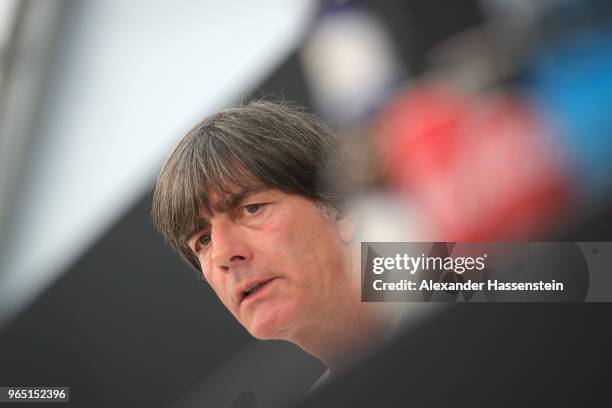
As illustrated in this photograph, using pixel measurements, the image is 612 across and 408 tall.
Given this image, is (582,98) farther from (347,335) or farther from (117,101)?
(117,101)

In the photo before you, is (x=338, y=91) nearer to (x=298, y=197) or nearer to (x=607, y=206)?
(x=298, y=197)

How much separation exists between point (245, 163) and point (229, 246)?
175 mm

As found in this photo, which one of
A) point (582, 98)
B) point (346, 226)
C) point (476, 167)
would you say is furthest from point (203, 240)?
point (582, 98)

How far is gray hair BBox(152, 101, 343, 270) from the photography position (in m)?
1.57

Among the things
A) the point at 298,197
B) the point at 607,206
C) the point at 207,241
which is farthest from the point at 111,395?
the point at 607,206

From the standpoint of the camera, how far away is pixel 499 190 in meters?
1.56

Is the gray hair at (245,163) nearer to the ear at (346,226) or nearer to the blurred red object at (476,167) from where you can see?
the ear at (346,226)

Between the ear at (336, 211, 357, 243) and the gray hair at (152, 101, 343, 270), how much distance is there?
2cm

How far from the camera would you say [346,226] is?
1569 millimetres

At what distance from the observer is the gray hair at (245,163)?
1568 mm

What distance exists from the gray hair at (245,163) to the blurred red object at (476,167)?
5.4 inches

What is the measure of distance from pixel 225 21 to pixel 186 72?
0.14 metres

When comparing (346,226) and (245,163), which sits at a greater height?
(245,163)

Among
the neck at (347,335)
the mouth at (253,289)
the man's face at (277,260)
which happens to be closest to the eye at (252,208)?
the man's face at (277,260)
